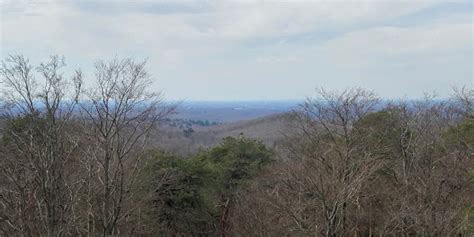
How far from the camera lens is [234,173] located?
971 inches

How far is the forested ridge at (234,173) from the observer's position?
11695mm

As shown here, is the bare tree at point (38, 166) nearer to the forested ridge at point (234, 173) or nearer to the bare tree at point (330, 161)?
the forested ridge at point (234, 173)

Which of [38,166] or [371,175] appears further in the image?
[371,175]

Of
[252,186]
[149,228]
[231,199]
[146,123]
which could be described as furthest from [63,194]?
[231,199]

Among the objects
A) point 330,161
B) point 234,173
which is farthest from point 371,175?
point 234,173

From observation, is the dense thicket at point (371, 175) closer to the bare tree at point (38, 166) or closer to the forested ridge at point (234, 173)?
the forested ridge at point (234, 173)

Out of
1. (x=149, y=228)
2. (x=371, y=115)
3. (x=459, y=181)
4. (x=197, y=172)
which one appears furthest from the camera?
(x=197, y=172)

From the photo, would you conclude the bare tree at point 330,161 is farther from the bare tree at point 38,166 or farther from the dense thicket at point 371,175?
the bare tree at point 38,166

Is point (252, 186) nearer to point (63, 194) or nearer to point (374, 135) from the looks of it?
point (374, 135)

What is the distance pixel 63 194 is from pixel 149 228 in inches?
296

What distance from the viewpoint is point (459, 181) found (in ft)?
57.3

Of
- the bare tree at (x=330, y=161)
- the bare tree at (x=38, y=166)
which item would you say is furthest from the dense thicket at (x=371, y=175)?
the bare tree at (x=38, y=166)

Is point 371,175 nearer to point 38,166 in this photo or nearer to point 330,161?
point 330,161

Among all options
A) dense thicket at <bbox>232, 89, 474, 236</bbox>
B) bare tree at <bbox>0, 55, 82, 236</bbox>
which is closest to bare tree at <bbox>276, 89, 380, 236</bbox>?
dense thicket at <bbox>232, 89, 474, 236</bbox>
